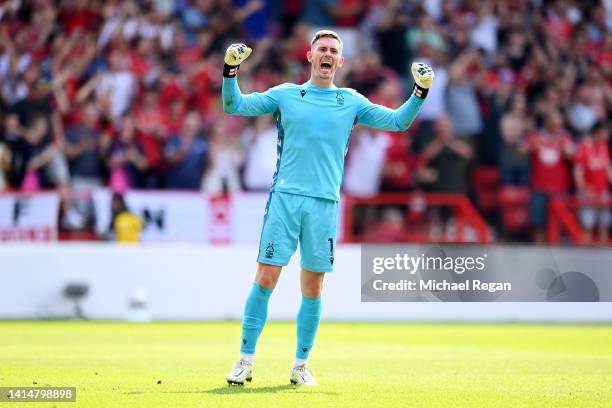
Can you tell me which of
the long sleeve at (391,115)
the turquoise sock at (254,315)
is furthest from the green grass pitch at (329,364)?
the long sleeve at (391,115)

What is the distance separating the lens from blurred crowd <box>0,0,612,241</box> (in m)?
19.9

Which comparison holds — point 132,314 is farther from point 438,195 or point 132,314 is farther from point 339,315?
point 438,195

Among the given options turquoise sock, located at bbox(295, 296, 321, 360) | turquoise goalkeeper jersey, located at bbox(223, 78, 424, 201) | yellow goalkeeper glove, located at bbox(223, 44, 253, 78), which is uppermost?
yellow goalkeeper glove, located at bbox(223, 44, 253, 78)

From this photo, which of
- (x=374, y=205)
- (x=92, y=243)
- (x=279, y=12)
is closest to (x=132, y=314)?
(x=92, y=243)

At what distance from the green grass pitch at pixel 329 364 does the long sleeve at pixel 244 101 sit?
209cm

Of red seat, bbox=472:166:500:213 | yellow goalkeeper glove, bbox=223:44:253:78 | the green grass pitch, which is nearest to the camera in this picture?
the green grass pitch

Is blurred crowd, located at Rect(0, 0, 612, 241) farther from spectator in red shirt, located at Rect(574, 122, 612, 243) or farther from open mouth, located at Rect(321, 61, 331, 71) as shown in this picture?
open mouth, located at Rect(321, 61, 331, 71)

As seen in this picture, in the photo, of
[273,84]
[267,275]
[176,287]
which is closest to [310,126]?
[267,275]

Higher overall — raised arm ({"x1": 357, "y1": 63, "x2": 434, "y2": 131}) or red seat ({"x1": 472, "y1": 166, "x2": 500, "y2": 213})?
red seat ({"x1": 472, "y1": 166, "x2": 500, "y2": 213})

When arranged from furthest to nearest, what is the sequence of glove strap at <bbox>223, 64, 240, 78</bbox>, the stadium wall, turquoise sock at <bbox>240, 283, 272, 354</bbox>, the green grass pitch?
the stadium wall
turquoise sock at <bbox>240, 283, 272, 354</bbox>
glove strap at <bbox>223, 64, 240, 78</bbox>
the green grass pitch

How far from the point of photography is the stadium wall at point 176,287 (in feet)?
59.8

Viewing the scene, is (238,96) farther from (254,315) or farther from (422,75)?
(254,315)

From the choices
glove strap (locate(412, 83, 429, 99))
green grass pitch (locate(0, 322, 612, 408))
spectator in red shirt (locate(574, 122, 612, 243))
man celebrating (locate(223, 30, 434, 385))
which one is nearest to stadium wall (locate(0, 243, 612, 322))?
green grass pitch (locate(0, 322, 612, 408))

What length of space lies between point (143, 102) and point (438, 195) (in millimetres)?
5128
